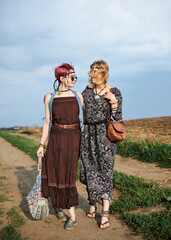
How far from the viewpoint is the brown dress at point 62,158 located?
135 inches

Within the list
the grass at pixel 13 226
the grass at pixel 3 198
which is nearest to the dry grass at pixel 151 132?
the grass at pixel 3 198

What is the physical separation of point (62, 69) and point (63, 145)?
1046 mm

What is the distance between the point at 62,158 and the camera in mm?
3459

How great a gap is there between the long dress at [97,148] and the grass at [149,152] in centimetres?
409

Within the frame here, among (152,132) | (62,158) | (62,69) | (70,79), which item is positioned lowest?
(152,132)

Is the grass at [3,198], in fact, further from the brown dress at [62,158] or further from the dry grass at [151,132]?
the dry grass at [151,132]

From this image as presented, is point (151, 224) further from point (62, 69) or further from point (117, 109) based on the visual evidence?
point (62, 69)

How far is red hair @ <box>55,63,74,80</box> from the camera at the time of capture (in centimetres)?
339

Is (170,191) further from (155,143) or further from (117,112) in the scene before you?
(155,143)

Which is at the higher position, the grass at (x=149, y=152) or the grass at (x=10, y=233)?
the grass at (x=149, y=152)

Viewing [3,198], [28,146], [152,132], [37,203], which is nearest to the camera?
[37,203]

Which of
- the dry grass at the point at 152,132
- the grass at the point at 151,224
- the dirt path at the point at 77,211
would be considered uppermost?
the dry grass at the point at 152,132

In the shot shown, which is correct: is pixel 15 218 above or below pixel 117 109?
below

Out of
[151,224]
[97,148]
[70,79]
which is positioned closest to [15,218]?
[97,148]
